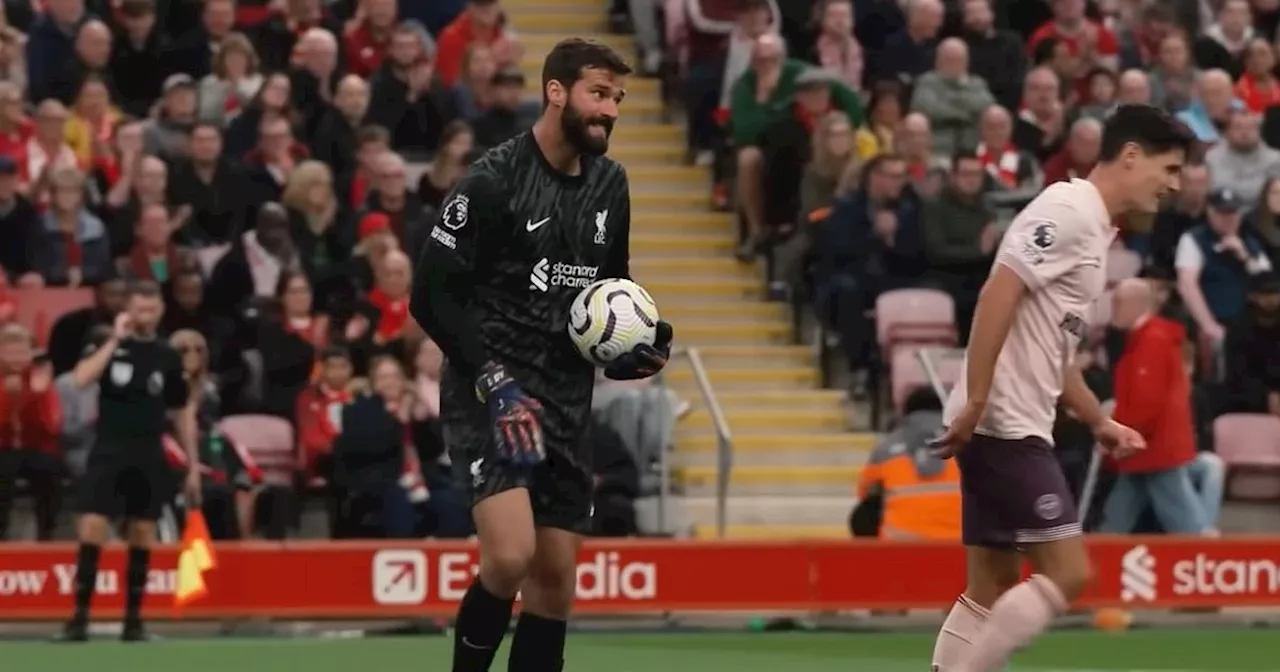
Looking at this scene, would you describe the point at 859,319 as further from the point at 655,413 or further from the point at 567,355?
the point at 567,355

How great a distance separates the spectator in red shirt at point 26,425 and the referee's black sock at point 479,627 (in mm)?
6956

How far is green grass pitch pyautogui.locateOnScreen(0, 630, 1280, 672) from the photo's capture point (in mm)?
12234

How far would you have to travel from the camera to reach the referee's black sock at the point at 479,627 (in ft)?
27.1

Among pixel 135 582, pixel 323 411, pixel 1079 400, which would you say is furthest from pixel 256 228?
pixel 1079 400

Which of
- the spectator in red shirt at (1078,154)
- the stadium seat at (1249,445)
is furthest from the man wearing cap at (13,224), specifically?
the stadium seat at (1249,445)

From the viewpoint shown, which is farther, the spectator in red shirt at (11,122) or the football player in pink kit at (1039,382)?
the spectator in red shirt at (11,122)

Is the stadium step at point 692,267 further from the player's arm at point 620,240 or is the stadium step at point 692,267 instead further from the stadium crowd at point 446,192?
the player's arm at point 620,240

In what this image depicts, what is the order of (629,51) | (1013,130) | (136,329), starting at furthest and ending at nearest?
1. (629,51)
2. (1013,130)
3. (136,329)

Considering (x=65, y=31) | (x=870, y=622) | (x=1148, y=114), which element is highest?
(x=65, y=31)

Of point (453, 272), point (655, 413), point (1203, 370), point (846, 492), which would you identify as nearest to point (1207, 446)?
point (1203, 370)

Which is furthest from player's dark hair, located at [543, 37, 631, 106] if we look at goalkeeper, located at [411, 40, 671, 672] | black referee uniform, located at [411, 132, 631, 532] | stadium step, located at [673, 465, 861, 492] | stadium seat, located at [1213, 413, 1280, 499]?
stadium seat, located at [1213, 413, 1280, 499]

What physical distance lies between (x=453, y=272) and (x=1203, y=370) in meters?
9.44

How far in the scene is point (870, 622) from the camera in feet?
48.5

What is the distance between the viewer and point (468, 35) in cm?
1867
